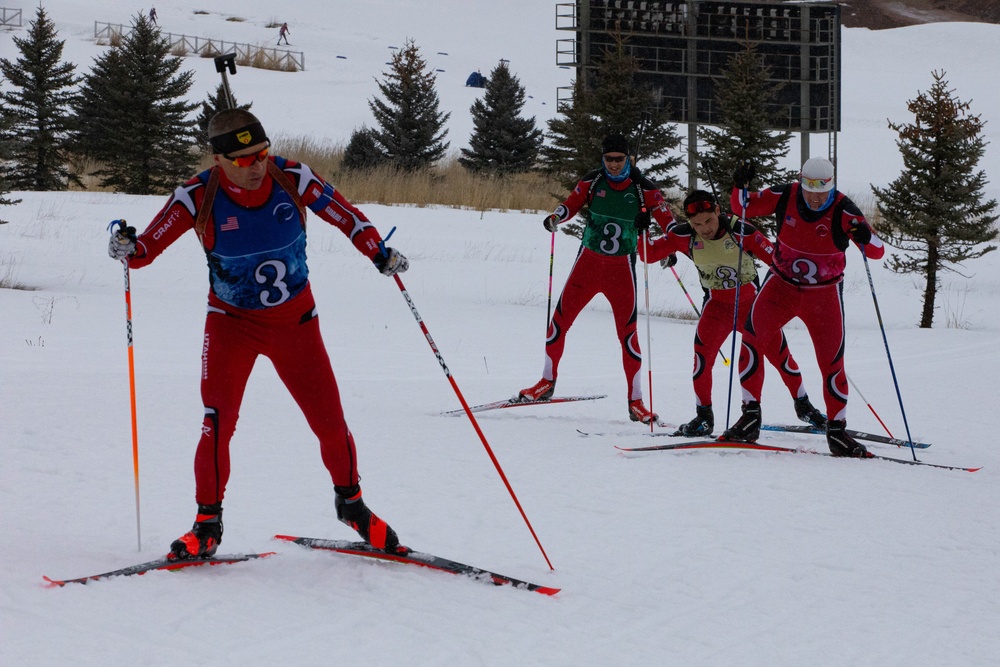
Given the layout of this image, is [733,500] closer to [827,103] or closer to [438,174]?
[827,103]

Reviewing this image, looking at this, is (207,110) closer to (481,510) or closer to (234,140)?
(481,510)

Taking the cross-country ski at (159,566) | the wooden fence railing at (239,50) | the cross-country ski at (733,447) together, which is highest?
the wooden fence railing at (239,50)

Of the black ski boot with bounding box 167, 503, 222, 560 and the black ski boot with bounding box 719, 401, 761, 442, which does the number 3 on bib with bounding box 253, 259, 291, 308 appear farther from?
the black ski boot with bounding box 719, 401, 761, 442

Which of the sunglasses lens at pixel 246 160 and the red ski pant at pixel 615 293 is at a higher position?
the sunglasses lens at pixel 246 160

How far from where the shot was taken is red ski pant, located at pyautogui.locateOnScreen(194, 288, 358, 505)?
4.19m

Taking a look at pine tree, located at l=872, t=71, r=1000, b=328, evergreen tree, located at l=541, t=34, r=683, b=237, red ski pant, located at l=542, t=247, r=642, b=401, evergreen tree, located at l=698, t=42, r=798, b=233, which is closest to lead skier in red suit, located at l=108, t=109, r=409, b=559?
red ski pant, located at l=542, t=247, r=642, b=401

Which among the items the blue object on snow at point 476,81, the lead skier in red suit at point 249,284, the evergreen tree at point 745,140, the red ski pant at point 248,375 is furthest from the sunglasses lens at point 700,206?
the blue object on snow at point 476,81

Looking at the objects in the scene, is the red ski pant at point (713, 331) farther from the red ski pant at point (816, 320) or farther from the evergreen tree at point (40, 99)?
the evergreen tree at point (40, 99)

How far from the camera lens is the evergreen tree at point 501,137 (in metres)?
31.9

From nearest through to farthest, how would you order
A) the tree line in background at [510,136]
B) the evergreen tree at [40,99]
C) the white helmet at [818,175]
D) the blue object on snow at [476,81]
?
1. the white helmet at [818,175]
2. the tree line in background at [510,136]
3. the evergreen tree at [40,99]
4. the blue object on snow at [476,81]

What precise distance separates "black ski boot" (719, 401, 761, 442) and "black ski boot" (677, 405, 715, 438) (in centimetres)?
38

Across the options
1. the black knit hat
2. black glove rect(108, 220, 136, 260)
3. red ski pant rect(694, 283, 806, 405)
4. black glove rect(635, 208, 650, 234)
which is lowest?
red ski pant rect(694, 283, 806, 405)

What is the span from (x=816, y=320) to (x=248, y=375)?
4.37m

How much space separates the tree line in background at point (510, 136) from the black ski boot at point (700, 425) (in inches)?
88.5
